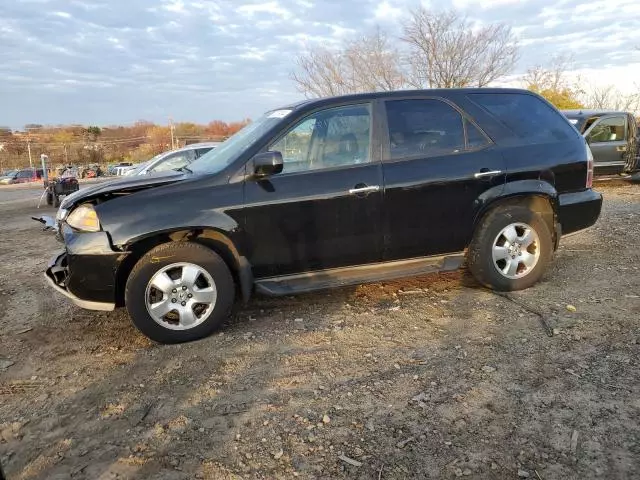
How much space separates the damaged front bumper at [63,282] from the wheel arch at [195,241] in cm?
12

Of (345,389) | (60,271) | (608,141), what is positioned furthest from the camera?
(608,141)

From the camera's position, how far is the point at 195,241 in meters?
3.86

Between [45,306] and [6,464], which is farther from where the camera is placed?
[45,306]

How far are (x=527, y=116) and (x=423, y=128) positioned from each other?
43.9 inches

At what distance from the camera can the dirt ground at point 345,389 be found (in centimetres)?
240

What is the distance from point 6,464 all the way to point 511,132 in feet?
14.2

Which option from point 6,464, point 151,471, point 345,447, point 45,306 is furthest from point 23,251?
point 345,447

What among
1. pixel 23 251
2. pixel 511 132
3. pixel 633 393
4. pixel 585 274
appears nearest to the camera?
pixel 633 393

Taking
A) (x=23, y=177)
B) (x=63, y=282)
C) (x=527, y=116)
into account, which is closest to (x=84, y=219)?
(x=63, y=282)

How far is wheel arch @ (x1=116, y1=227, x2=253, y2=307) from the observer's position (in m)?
3.71

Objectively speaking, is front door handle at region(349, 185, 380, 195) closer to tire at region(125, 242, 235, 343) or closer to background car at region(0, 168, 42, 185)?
tire at region(125, 242, 235, 343)

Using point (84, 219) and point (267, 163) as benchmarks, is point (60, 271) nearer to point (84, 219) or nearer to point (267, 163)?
point (84, 219)

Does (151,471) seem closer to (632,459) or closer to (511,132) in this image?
(632,459)

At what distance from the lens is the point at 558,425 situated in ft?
8.48
